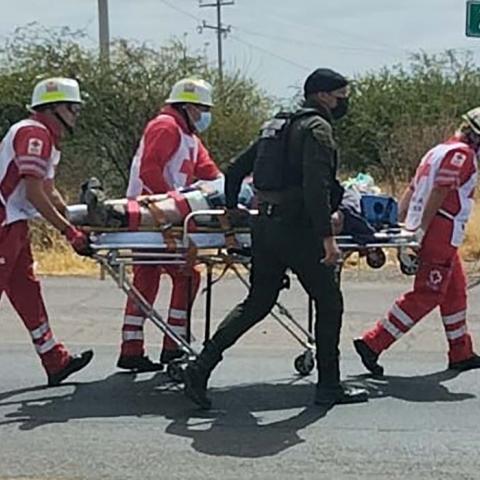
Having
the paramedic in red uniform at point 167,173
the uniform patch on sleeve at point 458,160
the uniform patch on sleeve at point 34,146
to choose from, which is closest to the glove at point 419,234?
the uniform patch on sleeve at point 458,160

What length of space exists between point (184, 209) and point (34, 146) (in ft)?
3.14

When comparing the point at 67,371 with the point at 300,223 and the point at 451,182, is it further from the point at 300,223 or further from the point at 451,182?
the point at 451,182

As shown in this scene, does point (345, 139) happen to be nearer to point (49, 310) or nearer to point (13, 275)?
point (49, 310)

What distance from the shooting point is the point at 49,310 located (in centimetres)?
1177

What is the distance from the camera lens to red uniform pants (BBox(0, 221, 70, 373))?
7691mm

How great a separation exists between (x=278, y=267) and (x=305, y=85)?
1053mm

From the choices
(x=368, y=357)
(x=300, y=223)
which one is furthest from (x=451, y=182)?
(x=300, y=223)

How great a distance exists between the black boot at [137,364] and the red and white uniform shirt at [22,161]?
1.22 m

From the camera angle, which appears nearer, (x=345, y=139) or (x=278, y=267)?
(x=278, y=267)

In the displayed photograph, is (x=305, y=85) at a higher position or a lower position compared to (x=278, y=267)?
higher

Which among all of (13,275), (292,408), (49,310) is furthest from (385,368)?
(49,310)

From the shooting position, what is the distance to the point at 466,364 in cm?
846

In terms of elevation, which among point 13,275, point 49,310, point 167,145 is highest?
point 167,145

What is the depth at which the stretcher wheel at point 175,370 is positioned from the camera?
303 inches
